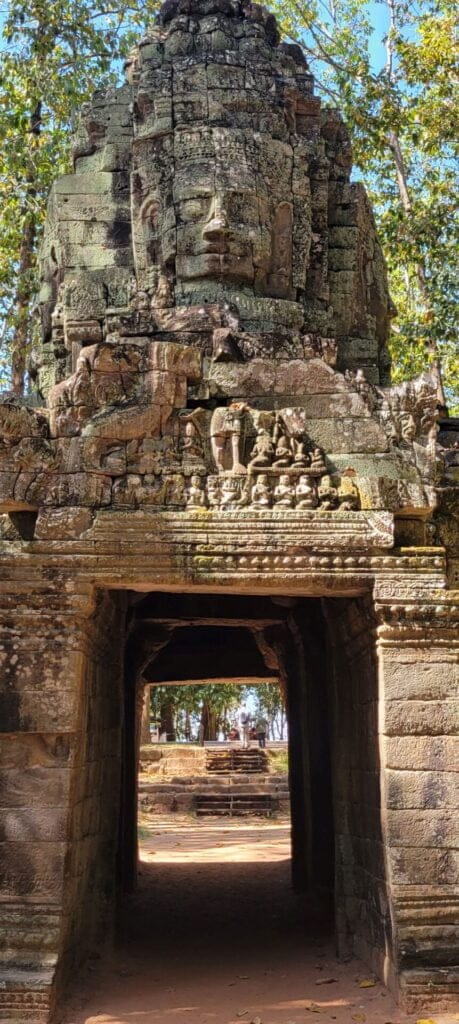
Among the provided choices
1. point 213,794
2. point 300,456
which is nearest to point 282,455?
point 300,456

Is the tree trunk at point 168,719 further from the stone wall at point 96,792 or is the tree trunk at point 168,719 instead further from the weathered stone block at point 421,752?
the weathered stone block at point 421,752

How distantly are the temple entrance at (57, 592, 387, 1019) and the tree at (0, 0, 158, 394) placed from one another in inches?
240

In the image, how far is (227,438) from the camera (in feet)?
22.2

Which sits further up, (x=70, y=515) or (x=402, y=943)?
(x=70, y=515)

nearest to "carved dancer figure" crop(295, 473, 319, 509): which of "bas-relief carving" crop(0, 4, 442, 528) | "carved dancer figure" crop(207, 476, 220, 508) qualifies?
"bas-relief carving" crop(0, 4, 442, 528)

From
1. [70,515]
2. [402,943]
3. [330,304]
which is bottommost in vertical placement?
[402,943]

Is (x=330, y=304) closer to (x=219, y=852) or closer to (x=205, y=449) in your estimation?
(x=205, y=449)

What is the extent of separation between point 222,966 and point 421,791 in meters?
2.73

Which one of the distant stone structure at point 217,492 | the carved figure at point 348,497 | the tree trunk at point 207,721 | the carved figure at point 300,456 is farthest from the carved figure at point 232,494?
the tree trunk at point 207,721

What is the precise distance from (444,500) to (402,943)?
9.95ft

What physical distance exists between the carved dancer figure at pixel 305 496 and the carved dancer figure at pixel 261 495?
20cm

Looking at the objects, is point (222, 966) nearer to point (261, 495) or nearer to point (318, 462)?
point (261, 495)

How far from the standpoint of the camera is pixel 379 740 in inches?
257

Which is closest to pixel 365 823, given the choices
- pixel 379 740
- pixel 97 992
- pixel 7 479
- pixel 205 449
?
pixel 379 740
